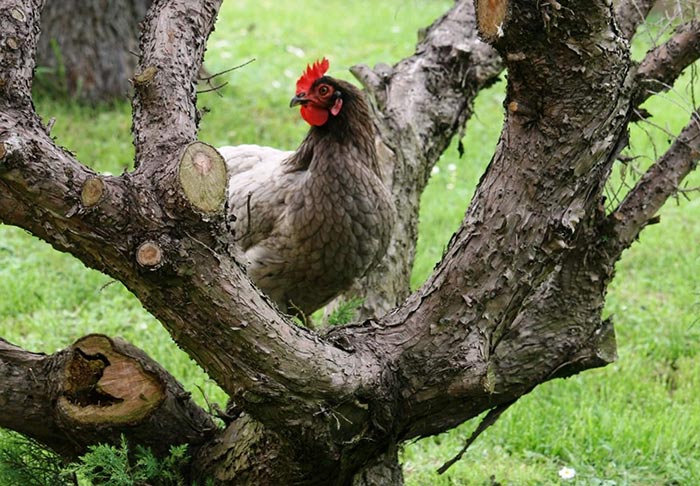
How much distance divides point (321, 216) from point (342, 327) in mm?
1238

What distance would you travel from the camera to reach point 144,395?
9.14 feet

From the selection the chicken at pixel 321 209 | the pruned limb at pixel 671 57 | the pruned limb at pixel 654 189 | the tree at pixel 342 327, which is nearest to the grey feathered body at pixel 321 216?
the chicken at pixel 321 209

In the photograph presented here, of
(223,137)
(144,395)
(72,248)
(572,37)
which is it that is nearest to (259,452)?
(144,395)

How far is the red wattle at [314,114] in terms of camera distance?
4.28 m

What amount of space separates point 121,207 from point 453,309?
3.56 ft

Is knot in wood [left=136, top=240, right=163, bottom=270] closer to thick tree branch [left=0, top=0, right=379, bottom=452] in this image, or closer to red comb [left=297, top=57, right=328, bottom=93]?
thick tree branch [left=0, top=0, right=379, bottom=452]

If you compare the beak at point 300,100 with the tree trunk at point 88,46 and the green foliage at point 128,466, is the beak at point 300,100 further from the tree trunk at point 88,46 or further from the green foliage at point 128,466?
the tree trunk at point 88,46

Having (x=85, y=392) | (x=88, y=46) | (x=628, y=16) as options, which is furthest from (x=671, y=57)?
(x=88, y=46)

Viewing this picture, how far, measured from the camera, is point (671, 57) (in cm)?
338

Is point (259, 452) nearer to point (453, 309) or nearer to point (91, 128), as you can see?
point (453, 309)

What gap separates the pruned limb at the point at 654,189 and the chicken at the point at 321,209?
1.23 metres

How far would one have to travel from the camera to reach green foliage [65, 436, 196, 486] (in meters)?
2.68

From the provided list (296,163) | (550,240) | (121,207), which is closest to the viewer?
(121,207)

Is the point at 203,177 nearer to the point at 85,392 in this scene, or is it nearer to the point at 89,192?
the point at 89,192
